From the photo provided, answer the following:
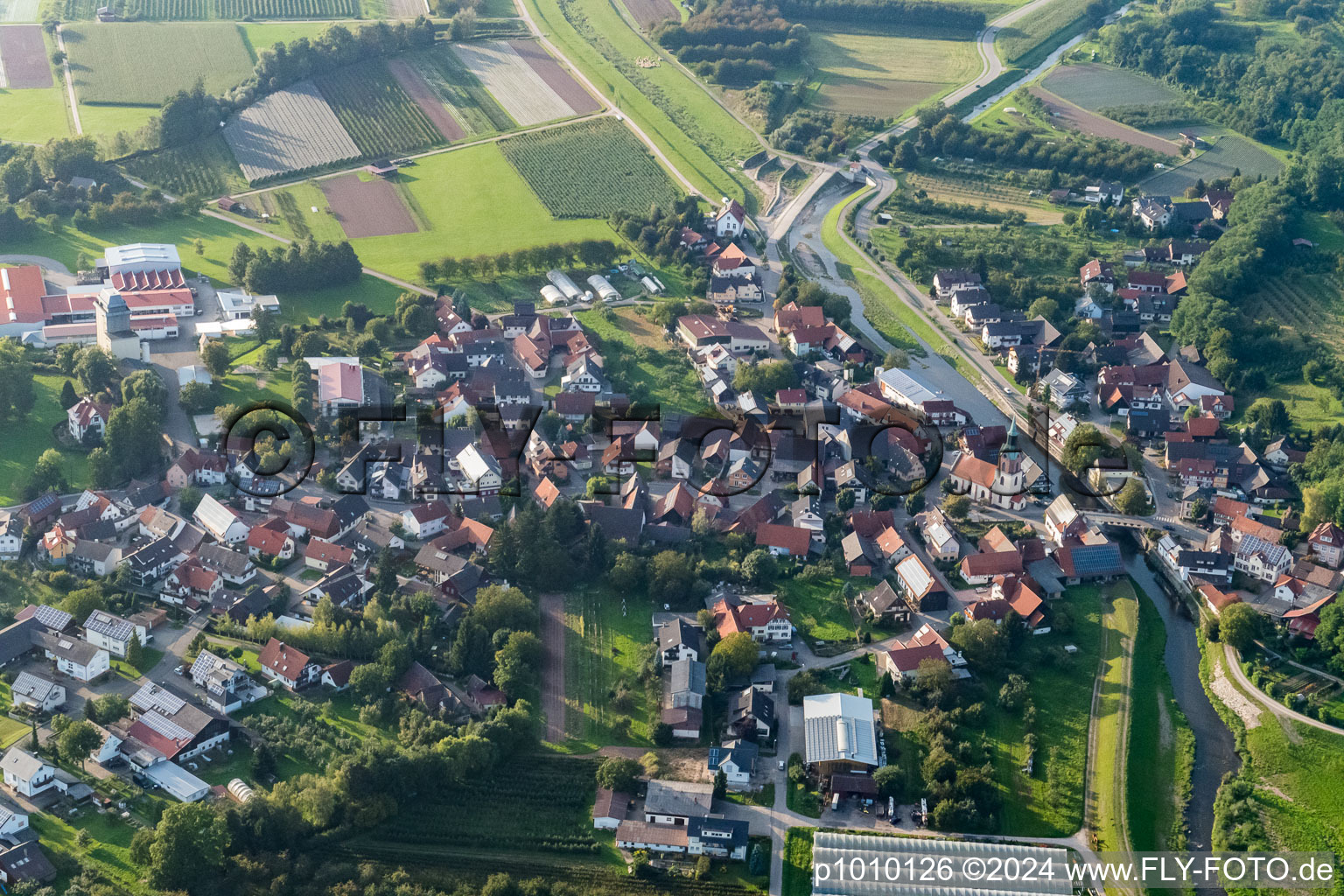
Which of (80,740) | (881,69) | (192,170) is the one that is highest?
(881,69)

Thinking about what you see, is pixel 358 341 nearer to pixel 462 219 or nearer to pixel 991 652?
pixel 462 219

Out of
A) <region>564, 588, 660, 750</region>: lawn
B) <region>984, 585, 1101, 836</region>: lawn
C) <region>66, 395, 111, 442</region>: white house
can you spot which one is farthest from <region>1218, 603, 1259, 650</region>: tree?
<region>66, 395, 111, 442</region>: white house

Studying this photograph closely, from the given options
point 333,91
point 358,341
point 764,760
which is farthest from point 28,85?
point 764,760

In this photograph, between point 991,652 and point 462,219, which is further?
point 462,219

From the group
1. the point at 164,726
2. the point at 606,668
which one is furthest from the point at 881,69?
the point at 164,726

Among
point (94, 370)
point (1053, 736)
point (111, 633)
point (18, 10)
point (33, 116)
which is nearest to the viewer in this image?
point (1053, 736)

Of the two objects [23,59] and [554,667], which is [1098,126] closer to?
[554,667]
